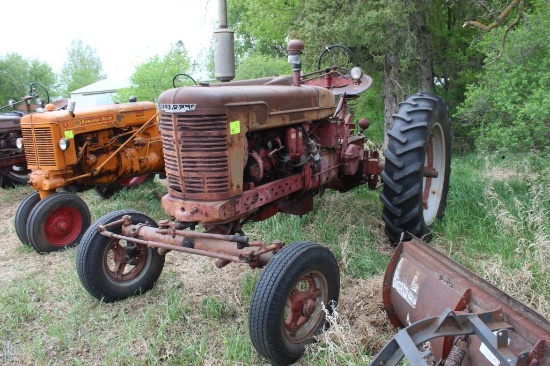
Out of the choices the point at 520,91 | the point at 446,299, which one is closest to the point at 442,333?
the point at 446,299

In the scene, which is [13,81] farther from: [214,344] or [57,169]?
[214,344]

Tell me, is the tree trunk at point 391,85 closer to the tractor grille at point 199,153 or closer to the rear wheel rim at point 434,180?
the rear wheel rim at point 434,180

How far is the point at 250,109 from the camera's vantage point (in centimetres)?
299

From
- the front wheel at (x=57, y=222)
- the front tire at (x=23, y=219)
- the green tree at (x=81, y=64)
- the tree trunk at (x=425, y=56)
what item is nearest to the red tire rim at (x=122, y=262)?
the front wheel at (x=57, y=222)

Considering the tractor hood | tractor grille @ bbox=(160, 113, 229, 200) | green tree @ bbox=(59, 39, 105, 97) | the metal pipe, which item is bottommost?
green tree @ bbox=(59, 39, 105, 97)

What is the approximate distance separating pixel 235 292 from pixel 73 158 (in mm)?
2815

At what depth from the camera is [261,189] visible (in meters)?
3.18

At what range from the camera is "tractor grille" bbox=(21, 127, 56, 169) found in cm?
502

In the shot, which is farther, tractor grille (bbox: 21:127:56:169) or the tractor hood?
tractor grille (bbox: 21:127:56:169)

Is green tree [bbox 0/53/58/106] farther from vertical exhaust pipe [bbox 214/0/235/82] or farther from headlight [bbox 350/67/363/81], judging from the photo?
headlight [bbox 350/67/363/81]

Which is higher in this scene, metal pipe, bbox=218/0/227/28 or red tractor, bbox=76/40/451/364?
metal pipe, bbox=218/0/227/28

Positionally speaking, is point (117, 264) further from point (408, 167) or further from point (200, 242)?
point (408, 167)

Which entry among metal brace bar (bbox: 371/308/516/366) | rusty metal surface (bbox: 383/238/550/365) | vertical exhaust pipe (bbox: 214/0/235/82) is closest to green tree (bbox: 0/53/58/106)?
vertical exhaust pipe (bbox: 214/0/235/82)

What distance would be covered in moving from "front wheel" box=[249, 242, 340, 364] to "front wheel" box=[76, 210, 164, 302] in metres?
1.27
